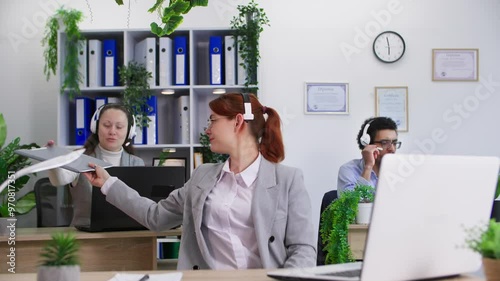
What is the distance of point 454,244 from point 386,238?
0.22 m

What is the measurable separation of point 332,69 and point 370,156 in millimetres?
1029

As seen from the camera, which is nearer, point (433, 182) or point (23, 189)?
point (433, 182)

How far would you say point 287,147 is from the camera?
4.60 meters

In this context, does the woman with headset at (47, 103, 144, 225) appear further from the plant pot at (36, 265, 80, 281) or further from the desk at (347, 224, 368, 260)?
the plant pot at (36, 265, 80, 281)

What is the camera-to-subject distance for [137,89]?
426cm

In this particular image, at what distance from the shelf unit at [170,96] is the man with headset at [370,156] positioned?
3.06 ft

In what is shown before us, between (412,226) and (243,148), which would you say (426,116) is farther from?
(412,226)

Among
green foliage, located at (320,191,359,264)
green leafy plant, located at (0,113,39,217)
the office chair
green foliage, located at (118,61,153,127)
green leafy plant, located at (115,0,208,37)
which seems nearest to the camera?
green leafy plant, located at (115,0,208,37)

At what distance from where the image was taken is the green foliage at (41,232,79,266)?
124 centimetres

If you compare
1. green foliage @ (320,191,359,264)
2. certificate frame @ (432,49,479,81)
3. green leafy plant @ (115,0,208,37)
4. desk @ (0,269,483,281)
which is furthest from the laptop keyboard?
certificate frame @ (432,49,479,81)

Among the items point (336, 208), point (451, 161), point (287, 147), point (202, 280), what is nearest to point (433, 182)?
point (451, 161)

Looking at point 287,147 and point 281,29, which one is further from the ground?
point 281,29

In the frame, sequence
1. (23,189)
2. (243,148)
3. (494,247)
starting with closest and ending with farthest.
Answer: (494,247) → (243,148) → (23,189)

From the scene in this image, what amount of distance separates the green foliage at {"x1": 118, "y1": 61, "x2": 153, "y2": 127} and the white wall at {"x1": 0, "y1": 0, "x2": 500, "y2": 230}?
50 cm
